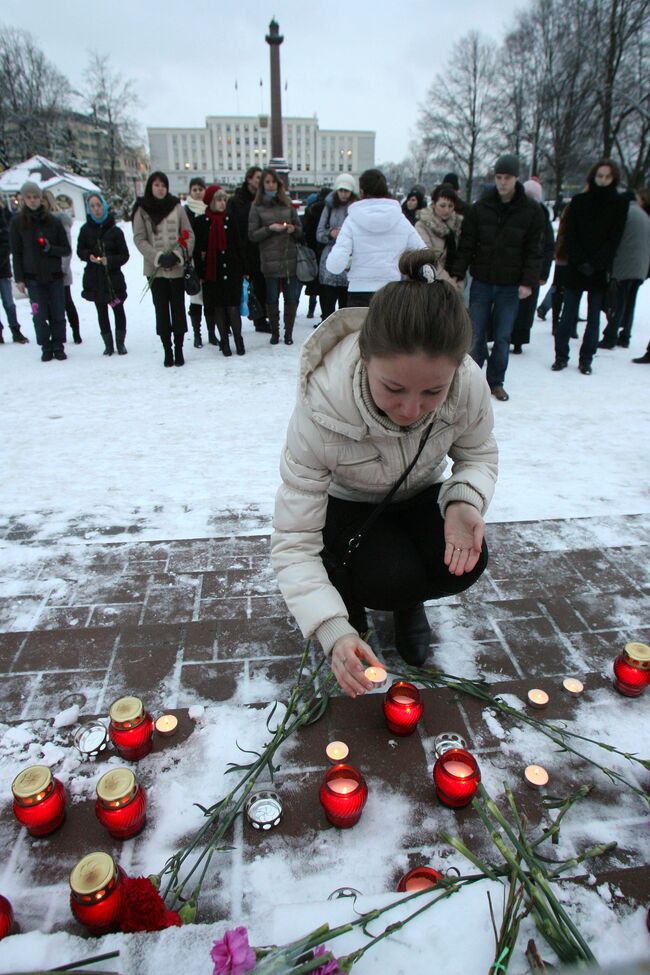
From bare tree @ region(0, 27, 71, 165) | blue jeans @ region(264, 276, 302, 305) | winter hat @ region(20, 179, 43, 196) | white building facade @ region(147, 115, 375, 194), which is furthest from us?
white building facade @ region(147, 115, 375, 194)

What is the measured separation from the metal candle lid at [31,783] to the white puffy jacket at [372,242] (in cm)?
449

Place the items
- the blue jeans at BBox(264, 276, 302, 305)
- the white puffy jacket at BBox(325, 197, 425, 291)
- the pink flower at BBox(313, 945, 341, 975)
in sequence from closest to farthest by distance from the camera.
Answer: the pink flower at BBox(313, 945, 341, 975)
the white puffy jacket at BBox(325, 197, 425, 291)
the blue jeans at BBox(264, 276, 302, 305)

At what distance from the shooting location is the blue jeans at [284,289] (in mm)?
6980

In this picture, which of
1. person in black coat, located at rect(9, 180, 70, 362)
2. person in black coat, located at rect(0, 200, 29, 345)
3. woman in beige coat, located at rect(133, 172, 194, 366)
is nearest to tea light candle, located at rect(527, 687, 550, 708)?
woman in beige coat, located at rect(133, 172, 194, 366)

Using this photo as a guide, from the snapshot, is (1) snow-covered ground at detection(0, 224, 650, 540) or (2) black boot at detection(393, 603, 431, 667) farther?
(1) snow-covered ground at detection(0, 224, 650, 540)

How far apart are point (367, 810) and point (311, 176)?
109014 mm

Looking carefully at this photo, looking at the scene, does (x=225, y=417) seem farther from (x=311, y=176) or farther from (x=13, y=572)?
(x=311, y=176)

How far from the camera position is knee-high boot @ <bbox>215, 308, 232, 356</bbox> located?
6859 millimetres

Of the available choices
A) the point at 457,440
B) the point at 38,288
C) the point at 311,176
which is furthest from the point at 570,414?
the point at 311,176

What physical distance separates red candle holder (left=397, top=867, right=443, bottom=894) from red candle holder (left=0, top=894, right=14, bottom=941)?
0.85 meters

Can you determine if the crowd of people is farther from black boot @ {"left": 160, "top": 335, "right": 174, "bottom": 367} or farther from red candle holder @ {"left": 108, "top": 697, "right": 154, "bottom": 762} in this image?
red candle holder @ {"left": 108, "top": 697, "right": 154, "bottom": 762}

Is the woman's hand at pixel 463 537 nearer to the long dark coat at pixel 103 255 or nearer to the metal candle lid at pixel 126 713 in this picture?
the metal candle lid at pixel 126 713

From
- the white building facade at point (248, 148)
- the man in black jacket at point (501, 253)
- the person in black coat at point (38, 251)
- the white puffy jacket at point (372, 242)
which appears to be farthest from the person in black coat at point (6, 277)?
the white building facade at point (248, 148)

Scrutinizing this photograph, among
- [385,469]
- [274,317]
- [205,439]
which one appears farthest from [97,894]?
[274,317]
